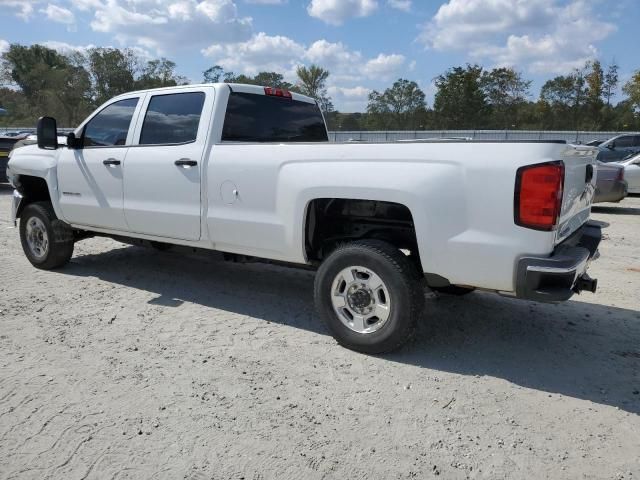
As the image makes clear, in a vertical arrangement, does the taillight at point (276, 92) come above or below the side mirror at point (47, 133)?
above

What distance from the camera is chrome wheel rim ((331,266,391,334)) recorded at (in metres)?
3.86

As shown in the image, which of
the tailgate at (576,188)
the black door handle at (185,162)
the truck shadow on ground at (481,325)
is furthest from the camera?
the black door handle at (185,162)

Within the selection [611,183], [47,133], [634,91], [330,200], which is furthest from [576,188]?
[634,91]

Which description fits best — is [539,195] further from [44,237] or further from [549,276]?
[44,237]

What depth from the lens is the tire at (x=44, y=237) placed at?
6.14 m

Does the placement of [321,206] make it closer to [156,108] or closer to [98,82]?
[156,108]

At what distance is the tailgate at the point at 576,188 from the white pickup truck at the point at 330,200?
2cm

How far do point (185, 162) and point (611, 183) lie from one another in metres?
10.3

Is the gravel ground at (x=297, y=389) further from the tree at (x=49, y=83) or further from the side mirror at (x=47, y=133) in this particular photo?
the tree at (x=49, y=83)

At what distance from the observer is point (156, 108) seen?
5.26m

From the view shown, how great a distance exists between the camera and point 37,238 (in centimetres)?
638

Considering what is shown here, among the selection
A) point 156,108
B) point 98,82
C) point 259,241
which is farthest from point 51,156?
point 98,82

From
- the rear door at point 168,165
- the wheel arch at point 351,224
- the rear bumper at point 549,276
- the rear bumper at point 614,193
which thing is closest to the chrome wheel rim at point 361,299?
the wheel arch at point 351,224

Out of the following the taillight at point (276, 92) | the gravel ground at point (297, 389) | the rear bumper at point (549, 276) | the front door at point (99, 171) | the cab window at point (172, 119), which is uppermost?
the taillight at point (276, 92)
